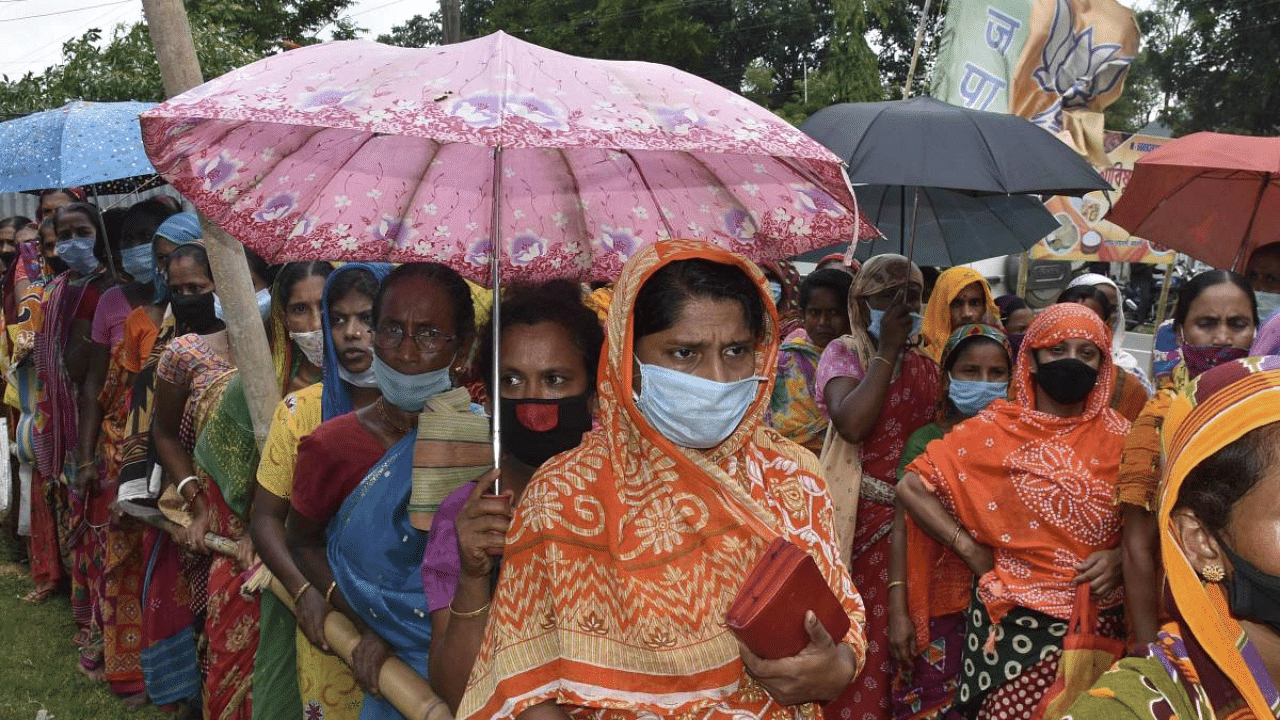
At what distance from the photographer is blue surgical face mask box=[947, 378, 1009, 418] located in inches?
162

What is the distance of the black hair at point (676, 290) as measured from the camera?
2.21 metres

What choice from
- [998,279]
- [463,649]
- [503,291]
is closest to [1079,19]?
[503,291]

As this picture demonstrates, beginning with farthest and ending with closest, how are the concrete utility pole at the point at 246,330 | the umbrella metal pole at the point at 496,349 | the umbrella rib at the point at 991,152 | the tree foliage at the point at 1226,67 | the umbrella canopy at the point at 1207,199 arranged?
the tree foliage at the point at 1226,67 → the umbrella canopy at the point at 1207,199 → the umbrella rib at the point at 991,152 → the concrete utility pole at the point at 246,330 → the umbrella metal pole at the point at 496,349

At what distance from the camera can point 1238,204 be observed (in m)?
4.61

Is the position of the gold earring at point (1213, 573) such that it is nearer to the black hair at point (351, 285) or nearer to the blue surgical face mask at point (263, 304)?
the black hair at point (351, 285)

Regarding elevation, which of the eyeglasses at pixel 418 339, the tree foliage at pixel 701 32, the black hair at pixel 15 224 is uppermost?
the eyeglasses at pixel 418 339

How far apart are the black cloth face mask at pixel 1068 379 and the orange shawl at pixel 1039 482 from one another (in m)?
0.06

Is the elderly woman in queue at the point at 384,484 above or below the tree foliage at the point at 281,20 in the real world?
above

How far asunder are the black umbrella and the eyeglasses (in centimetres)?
282

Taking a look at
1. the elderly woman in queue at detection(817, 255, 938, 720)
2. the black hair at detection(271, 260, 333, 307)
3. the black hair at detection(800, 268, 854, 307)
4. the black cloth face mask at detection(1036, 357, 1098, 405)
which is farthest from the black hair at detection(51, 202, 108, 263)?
the black cloth face mask at detection(1036, 357, 1098, 405)

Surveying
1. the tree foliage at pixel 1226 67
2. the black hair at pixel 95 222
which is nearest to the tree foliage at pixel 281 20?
the black hair at pixel 95 222

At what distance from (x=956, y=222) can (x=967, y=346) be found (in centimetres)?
117

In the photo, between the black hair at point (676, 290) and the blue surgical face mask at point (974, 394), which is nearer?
the black hair at point (676, 290)

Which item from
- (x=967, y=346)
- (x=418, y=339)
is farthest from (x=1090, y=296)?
(x=418, y=339)
